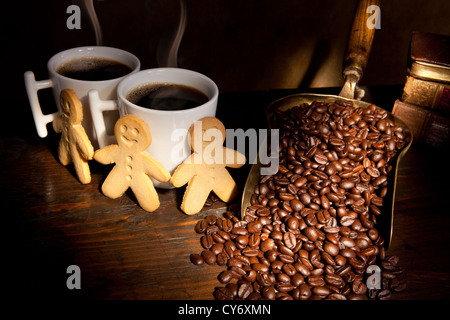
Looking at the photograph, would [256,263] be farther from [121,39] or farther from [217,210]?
[121,39]

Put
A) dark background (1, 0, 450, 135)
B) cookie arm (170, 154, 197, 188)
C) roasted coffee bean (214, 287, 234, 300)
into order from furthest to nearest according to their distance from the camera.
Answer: dark background (1, 0, 450, 135) → cookie arm (170, 154, 197, 188) → roasted coffee bean (214, 287, 234, 300)

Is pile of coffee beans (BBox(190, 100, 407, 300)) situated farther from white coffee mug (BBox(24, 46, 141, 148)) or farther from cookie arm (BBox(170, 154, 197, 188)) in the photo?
white coffee mug (BBox(24, 46, 141, 148))

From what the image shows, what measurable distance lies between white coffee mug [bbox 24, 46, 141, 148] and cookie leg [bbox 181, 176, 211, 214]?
0.29 meters

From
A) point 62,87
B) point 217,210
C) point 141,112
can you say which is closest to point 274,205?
point 217,210

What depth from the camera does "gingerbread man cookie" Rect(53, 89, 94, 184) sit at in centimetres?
106

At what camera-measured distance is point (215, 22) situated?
197 centimetres

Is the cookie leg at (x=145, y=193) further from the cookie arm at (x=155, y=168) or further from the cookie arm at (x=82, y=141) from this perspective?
the cookie arm at (x=82, y=141)

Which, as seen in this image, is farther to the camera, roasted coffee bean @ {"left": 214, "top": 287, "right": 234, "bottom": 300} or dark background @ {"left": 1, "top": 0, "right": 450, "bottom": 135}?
dark background @ {"left": 1, "top": 0, "right": 450, "bottom": 135}

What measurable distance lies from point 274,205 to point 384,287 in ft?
1.09

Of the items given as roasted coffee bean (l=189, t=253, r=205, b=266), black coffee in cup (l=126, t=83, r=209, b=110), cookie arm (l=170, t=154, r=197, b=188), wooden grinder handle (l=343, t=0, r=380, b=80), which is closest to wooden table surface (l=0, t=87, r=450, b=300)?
roasted coffee bean (l=189, t=253, r=205, b=266)

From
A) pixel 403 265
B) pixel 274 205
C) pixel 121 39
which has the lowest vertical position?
pixel 403 265
